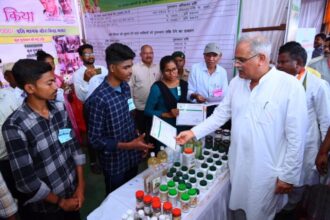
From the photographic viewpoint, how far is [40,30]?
379 cm

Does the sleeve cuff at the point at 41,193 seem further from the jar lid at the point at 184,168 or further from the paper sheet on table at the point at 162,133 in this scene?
the jar lid at the point at 184,168

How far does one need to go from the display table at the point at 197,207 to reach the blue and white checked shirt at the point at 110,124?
296 mm

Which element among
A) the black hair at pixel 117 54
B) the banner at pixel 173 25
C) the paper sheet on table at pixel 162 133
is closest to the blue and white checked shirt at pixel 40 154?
the black hair at pixel 117 54

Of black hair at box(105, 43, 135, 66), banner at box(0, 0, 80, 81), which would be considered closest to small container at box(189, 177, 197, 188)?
black hair at box(105, 43, 135, 66)

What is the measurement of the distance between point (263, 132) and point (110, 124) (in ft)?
3.46

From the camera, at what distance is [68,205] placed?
52.6 inches

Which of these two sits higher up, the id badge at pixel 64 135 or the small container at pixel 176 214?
the id badge at pixel 64 135

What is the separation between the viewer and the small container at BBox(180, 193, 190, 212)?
1129 mm

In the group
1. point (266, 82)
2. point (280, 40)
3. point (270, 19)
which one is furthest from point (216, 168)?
point (270, 19)

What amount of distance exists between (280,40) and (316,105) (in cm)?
89

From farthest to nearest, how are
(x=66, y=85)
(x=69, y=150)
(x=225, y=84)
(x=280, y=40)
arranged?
(x=66, y=85) → (x=225, y=84) → (x=280, y=40) → (x=69, y=150)

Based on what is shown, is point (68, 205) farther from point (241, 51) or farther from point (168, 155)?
point (241, 51)

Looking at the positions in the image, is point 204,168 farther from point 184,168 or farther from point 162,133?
point 162,133

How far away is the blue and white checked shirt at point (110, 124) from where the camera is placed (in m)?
1.49
